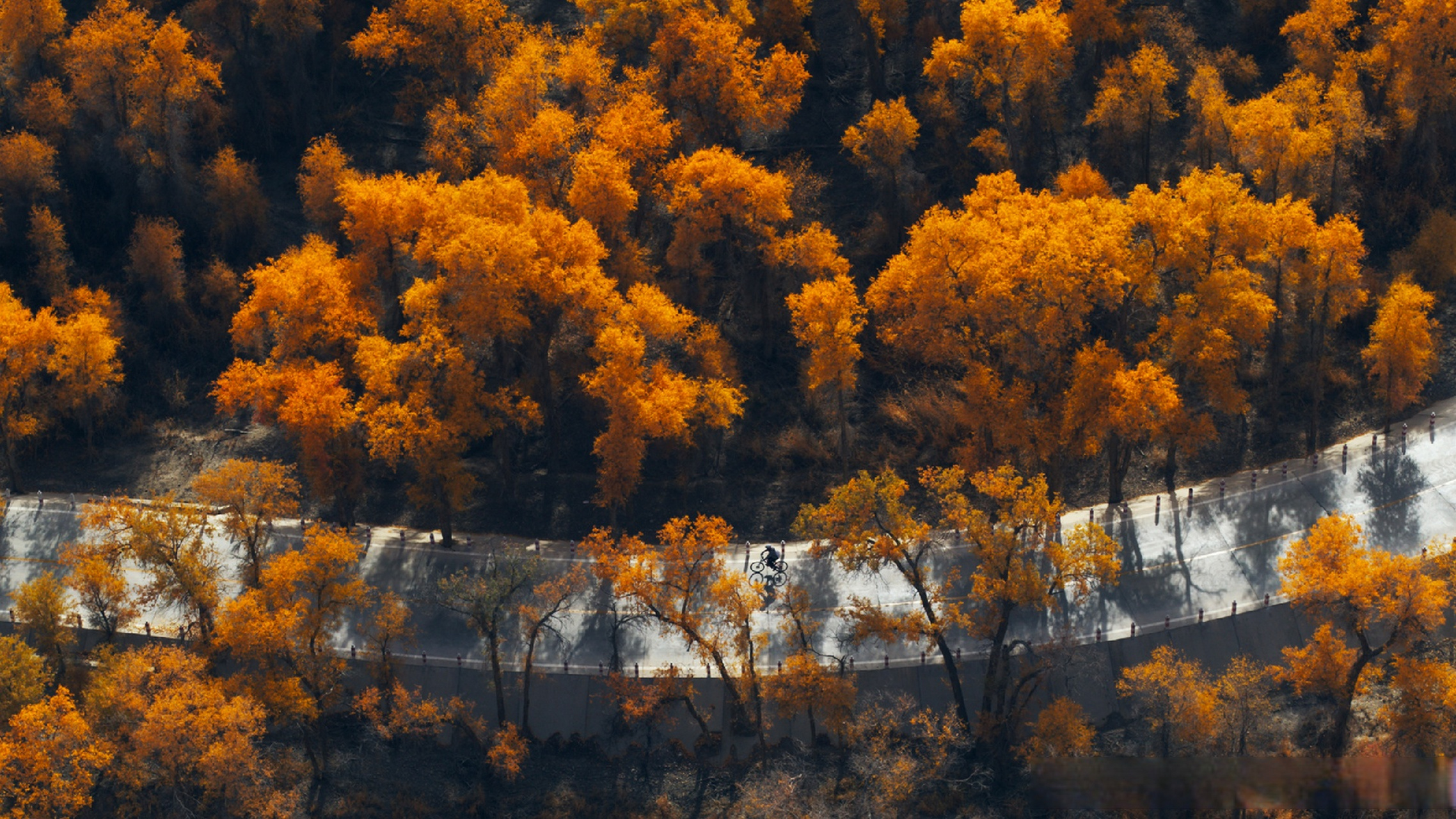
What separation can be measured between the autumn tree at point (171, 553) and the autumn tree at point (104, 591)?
27.1 inches

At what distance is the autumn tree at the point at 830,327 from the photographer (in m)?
108

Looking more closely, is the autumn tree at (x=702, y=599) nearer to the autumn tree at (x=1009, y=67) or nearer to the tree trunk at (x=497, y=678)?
the tree trunk at (x=497, y=678)

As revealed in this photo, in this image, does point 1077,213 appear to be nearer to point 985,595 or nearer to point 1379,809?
point 985,595

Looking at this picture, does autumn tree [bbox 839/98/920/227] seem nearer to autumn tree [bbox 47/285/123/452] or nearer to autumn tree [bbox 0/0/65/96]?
autumn tree [bbox 47/285/123/452]

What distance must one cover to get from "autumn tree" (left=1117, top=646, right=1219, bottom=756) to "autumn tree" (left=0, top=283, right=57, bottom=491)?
64722 millimetres

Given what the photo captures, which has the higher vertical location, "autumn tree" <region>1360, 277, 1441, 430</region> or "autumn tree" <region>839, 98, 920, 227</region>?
"autumn tree" <region>839, 98, 920, 227</region>

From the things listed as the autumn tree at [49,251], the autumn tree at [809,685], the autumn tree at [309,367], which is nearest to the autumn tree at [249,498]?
the autumn tree at [309,367]

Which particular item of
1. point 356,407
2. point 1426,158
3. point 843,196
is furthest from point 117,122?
point 1426,158

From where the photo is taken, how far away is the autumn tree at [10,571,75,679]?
3984 inches

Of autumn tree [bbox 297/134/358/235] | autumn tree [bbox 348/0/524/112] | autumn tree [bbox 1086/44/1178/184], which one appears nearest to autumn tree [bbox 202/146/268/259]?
autumn tree [bbox 297/134/358/235]

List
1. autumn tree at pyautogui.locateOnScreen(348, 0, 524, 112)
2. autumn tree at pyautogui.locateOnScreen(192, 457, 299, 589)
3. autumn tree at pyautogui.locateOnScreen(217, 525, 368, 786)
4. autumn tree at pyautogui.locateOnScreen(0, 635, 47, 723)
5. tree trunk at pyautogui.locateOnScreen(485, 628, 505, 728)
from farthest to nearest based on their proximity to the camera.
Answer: autumn tree at pyautogui.locateOnScreen(348, 0, 524, 112), autumn tree at pyautogui.locateOnScreen(192, 457, 299, 589), tree trunk at pyautogui.locateOnScreen(485, 628, 505, 728), autumn tree at pyautogui.locateOnScreen(0, 635, 47, 723), autumn tree at pyautogui.locateOnScreen(217, 525, 368, 786)

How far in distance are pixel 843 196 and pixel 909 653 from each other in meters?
35.0

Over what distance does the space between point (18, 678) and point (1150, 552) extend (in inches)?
2335

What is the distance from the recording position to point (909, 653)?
329 feet
